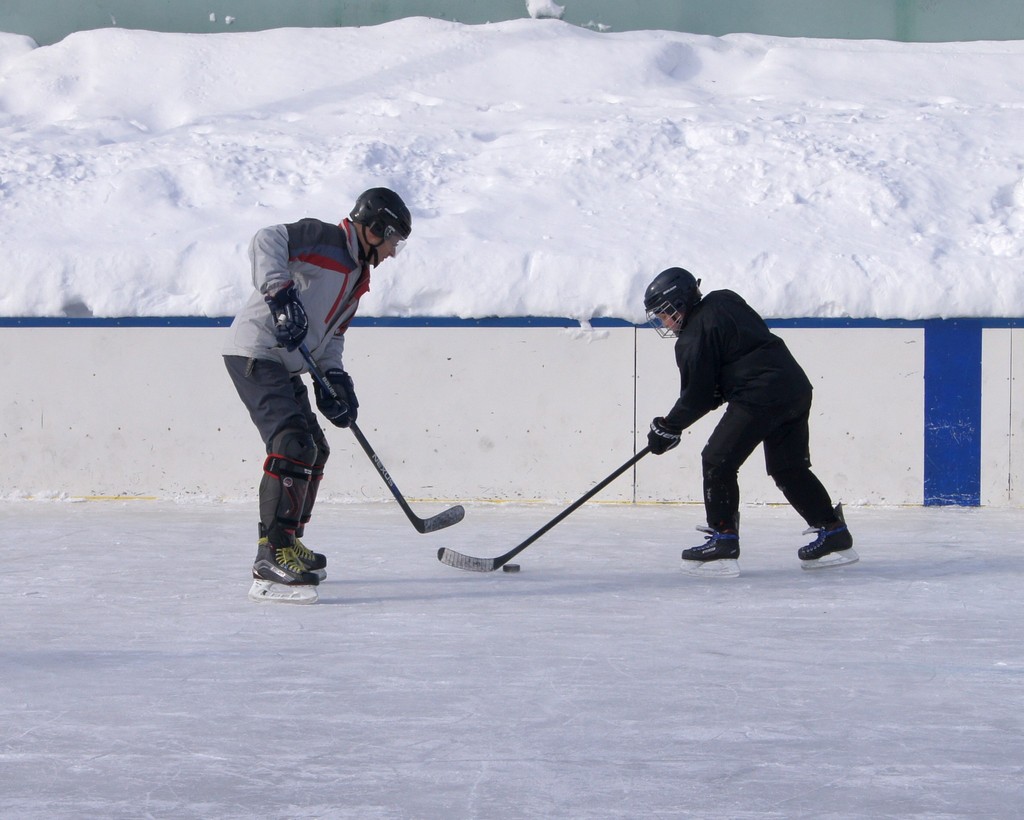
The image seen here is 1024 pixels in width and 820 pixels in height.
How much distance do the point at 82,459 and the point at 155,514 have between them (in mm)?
631

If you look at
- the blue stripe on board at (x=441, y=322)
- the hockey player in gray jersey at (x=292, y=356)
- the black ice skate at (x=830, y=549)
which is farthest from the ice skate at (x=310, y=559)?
the blue stripe on board at (x=441, y=322)

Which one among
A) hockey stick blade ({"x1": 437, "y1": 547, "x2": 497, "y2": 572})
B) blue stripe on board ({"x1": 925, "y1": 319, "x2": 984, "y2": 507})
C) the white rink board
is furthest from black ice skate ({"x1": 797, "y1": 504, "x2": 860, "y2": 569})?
blue stripe on board ({"x1": 925, "y1": 319, "x2": 984, "y2": 507})

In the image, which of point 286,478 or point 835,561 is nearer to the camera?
point 286,478

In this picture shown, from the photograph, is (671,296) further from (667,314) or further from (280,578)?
(280,578)

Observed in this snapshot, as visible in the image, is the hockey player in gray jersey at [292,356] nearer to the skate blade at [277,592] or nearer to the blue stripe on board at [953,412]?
the skate blade at [277,592]

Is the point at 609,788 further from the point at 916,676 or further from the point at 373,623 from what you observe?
the point at 373,623

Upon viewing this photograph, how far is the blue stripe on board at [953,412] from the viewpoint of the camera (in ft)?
17.3

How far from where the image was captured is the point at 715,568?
3.86 meters

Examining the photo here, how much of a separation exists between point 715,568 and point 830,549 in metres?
0.40

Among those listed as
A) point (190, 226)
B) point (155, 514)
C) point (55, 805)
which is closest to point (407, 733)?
point (55, 805)

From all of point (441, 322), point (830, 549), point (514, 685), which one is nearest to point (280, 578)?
point (514, 685)

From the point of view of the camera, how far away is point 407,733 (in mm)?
2264

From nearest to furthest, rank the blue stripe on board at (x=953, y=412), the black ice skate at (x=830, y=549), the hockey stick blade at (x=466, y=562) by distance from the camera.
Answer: the hockey stick blade at (x=466, y=562)
the black ice skate at (x=830, y=549)
the blue stripe on board at (x=953, y=412)

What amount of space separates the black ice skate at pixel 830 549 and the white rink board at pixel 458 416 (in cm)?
139
